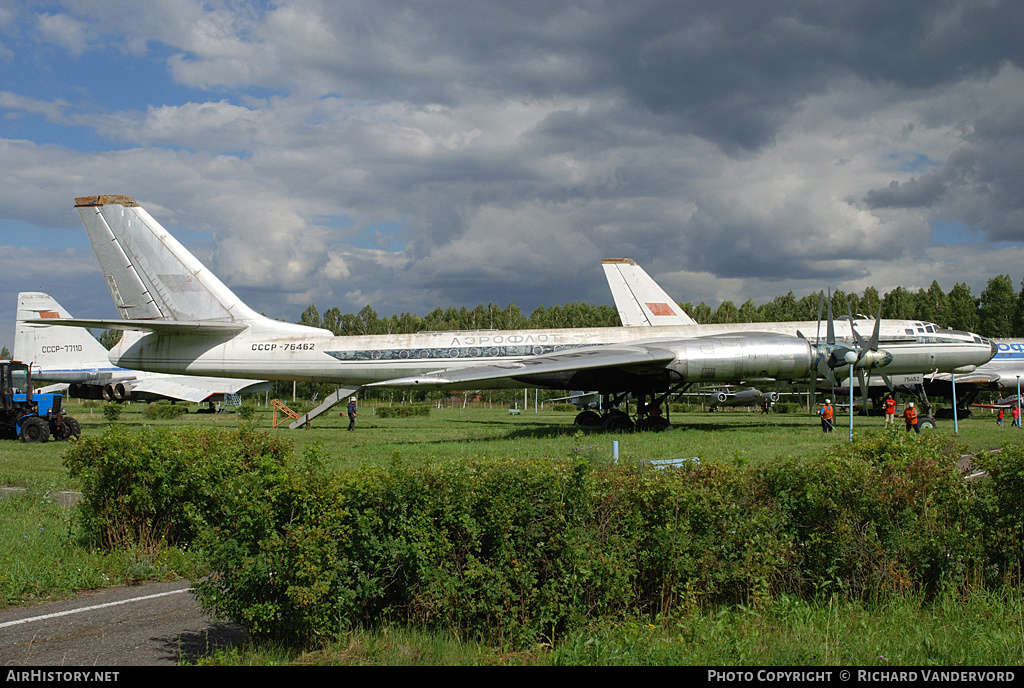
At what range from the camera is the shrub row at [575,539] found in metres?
5.01

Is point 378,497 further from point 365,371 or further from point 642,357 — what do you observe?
point 365,371

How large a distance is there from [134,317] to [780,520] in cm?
2550

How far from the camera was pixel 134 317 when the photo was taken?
977 inches

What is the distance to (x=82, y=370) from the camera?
43.9 metres

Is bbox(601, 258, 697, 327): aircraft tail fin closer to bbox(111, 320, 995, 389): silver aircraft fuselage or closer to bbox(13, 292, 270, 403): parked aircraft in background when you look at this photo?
bbox(111, 320, 995, 389): silver aircraft fuselage

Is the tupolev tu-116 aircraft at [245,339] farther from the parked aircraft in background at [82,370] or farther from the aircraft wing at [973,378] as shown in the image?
the parked aircraft in background at [82,370]

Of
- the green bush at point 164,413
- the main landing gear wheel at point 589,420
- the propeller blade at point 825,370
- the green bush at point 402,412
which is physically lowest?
the green bush at point 402,412

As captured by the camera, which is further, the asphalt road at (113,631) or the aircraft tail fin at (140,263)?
the aircraft tail fin at (140,263)

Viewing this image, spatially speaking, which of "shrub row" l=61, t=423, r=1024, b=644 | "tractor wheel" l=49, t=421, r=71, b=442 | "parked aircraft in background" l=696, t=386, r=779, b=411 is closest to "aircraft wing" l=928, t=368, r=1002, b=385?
"parked aircraft in background" l=696, t=386, r=779, b=411

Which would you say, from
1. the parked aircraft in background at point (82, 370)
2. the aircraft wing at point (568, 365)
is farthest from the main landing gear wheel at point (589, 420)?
the parked aircraft in background at point (82, 370)

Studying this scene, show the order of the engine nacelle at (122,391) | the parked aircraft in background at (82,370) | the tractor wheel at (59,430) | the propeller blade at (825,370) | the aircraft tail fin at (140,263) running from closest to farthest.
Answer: the propeller blade at (825,370) → the tractor wheel at (59,430) → the aircraft tail fin at (140,263) → the parked aircraft in background at (82,370) → the engine nacelle at (122,391)

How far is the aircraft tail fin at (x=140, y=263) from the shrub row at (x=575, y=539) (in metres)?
21.8
